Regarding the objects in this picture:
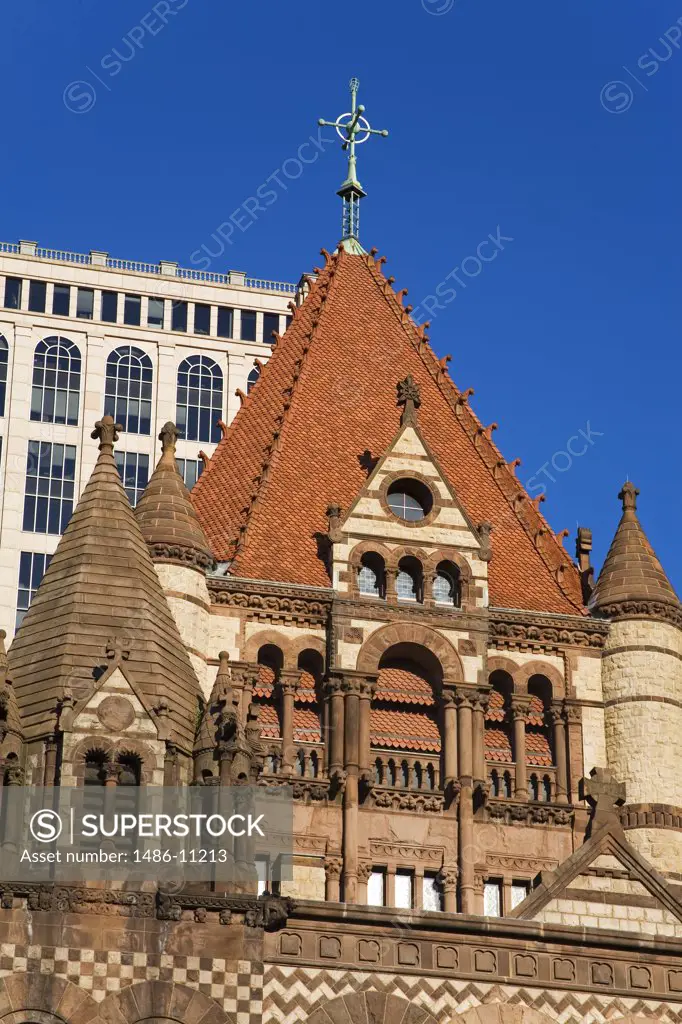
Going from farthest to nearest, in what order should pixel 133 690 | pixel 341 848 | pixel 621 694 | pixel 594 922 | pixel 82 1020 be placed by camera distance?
1. pixel 621 694
2. pixel 341 848
3. pixel 594 922
4. pixel 133 690
5. pixel 82 1020

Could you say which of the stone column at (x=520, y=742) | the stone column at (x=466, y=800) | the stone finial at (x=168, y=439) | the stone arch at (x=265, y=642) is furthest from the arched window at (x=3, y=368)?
the stone column at (x=466, y=800)

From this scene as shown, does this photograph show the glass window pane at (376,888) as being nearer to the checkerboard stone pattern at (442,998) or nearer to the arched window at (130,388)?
the checkerboard stone pattern at (442,998)

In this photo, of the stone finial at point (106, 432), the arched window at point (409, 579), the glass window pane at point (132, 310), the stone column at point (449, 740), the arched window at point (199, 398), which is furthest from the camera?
the glass window pane at point (132, 310)

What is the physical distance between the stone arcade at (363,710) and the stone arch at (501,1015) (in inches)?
1.6

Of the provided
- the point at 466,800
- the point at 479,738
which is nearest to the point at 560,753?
the point at 479,738

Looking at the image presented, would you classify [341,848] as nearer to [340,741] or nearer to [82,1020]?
[340,741]

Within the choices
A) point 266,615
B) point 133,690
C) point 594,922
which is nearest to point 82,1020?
point 133,690

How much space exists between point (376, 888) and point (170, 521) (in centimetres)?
795

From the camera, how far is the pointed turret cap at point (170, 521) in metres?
45.9

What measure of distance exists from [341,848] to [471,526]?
23.8 feet

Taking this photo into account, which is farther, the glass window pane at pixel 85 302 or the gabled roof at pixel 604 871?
the glass window pane at pixel 85 302

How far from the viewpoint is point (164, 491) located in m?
47.2

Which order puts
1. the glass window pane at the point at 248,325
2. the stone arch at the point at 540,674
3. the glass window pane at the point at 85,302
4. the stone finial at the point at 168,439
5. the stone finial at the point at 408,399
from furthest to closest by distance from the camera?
the glass window pane at the point at 248,325
the glass window pane at the point at 85,302
the stone finial at the point at 408,399
the stone finial at the point at 168,439
the stone arch at the point at 540,674

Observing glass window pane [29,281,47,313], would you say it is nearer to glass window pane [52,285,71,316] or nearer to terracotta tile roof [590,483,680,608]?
glass window pane [52,285,71,316]
